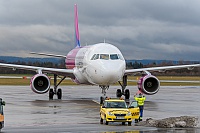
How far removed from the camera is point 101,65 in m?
31.1

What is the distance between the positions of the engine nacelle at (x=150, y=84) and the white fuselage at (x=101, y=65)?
150 inches

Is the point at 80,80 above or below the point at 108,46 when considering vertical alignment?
below

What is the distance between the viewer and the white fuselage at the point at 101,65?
100ft

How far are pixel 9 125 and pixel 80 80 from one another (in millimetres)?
17579

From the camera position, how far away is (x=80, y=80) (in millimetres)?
37281

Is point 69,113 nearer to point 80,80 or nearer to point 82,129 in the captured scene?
point 82,129

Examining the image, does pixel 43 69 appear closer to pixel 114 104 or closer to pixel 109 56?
pixel 109 56

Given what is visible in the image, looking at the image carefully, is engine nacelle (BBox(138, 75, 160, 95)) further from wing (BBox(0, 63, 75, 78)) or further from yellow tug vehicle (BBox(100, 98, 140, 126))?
yellow tug vehicle (BBox(100, 98, 140, 126))

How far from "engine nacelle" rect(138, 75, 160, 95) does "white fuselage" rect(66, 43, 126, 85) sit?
381 centimetres

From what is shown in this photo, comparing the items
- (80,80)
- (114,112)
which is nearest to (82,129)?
(114,112)

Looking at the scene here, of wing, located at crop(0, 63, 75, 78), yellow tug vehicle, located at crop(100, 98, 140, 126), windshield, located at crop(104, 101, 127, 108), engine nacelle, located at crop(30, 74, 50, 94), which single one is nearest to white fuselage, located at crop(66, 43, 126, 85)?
wing, located at crop(0, 63, 75, 78)

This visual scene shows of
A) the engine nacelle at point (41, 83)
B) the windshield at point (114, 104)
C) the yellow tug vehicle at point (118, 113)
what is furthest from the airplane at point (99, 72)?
the yellow tug vehicle at point (118, 113)

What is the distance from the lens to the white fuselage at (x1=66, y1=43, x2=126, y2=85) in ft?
100

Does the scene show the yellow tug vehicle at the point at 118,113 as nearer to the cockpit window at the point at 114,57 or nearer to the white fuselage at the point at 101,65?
the white fuselage at the point at 101,65
